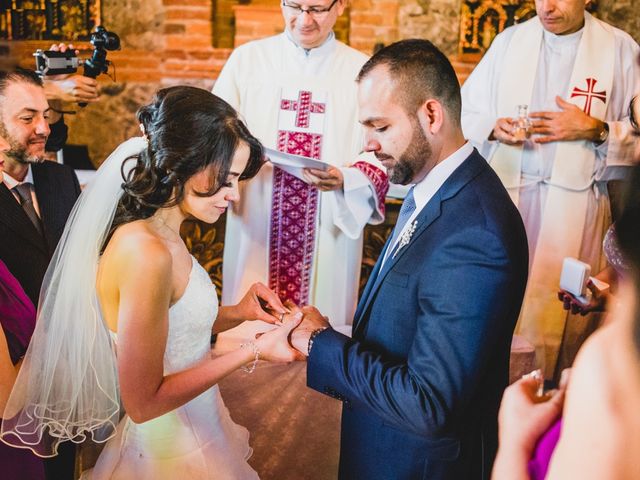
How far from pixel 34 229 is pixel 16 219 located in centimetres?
8

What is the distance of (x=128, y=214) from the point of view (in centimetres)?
186

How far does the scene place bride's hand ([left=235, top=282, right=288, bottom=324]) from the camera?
2.09m

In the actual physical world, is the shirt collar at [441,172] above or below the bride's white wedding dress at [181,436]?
above

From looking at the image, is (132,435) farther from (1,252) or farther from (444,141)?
(444,141)

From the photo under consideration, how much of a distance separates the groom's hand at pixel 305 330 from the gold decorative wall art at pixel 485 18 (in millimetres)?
3638

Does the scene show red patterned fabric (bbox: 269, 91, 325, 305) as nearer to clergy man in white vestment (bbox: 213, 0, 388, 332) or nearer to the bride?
clergy man in white vestment (bbox: 213, 0, 388, 332)

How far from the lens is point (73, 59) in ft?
11.0

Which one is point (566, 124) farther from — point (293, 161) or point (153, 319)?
point (153, 319)

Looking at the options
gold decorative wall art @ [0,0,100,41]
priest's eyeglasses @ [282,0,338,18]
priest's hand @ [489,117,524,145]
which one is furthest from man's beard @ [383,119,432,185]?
gold decorative wall art @ [0,0,100,41]

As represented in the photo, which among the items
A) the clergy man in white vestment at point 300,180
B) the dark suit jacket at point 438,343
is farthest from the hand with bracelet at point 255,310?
the clergy man in white vestment at point 300,180

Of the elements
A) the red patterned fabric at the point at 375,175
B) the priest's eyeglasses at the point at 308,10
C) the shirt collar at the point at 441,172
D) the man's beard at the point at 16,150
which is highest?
the priest's eyeglasses at the point at 308,10

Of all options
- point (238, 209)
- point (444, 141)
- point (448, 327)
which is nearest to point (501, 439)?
point (448, 327)

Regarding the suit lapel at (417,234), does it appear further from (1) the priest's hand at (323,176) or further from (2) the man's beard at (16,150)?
(2) the man's beard at (16,150)

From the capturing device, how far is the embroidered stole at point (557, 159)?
11.9 ft
